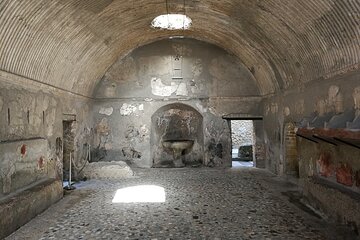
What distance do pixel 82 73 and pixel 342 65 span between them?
8557 millimetres

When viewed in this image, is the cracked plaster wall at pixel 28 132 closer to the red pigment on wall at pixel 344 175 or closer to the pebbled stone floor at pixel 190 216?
the pebbled stone floor at pixel 190 216

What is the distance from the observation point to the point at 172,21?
11281mm

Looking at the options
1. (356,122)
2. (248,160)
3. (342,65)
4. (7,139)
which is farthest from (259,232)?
(248,160)

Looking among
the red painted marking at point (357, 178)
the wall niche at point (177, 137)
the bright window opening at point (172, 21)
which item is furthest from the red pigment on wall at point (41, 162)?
the red painted marking at point (357, 178)

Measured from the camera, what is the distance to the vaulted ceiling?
6.12 meters

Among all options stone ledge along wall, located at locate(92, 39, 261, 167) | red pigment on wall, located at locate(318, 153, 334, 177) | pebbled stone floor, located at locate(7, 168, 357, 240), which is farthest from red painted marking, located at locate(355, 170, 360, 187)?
stone ledge along wall, located at locate(92, 39, 261, 167)

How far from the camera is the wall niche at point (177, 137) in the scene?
48.8ft

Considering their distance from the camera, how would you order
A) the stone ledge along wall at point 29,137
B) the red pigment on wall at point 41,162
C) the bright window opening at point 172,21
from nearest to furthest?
the stone ledge along wall at point 29,137 → the red pigment on wall at point 41,162 → the bright window opening at point 172,21

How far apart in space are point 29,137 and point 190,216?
425 cm

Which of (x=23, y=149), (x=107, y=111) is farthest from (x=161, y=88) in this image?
(x=23, y=149)

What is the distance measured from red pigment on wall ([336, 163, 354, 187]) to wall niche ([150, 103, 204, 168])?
840 centimetres

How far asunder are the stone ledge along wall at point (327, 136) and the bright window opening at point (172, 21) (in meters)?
4.35

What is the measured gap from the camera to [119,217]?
686cm

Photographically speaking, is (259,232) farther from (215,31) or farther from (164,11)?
(215,31)
